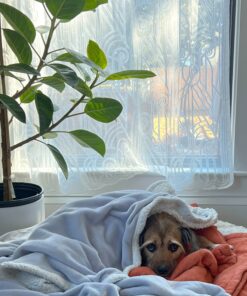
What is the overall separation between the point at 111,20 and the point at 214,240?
2.83 feet

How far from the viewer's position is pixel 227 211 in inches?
73.5

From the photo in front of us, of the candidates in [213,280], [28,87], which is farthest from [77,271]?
[28,87]

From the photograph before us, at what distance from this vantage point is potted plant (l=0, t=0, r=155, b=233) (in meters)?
1.25

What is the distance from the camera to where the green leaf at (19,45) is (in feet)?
4.29

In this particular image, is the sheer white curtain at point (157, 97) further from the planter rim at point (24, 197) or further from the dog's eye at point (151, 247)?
the dog's eye at point (151, 247)

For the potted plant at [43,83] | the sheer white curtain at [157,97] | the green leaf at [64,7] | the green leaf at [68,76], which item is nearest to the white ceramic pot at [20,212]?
the potted plant at [43,83]

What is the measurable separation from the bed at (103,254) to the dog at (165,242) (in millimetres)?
30

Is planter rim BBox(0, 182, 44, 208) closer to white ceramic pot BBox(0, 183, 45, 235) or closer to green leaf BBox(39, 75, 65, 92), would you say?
white ceramic pot BBox(0, 183, 45, 235)

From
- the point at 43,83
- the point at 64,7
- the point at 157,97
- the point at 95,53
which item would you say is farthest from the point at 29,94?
the point at 157,97

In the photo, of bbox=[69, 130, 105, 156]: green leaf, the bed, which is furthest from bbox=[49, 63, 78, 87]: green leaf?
the bed

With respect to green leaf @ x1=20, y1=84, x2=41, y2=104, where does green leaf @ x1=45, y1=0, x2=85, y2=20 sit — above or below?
above

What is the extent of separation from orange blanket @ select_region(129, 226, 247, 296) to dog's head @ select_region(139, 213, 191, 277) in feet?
0.20

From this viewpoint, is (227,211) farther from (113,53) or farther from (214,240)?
(113,53)

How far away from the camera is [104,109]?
1445 millimetres
